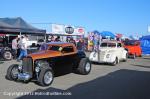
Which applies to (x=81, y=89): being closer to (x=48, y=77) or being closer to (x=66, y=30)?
(x=48, y=77)

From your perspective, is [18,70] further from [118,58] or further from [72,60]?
[118,58]

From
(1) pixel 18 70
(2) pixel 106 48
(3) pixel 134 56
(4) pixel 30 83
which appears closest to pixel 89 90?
(4) pixel 30 83

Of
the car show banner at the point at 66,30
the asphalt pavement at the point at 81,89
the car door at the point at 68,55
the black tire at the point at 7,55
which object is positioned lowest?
the asphalt pavement at the point at 81,89

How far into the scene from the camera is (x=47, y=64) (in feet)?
37.2

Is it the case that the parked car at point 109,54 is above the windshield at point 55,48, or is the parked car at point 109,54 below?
below

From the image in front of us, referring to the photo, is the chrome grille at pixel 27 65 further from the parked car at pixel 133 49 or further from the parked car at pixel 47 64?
the parked car at pixel 133 49

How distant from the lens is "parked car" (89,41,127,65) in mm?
18547

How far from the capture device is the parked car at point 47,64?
35.8 feet

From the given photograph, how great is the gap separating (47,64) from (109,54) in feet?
26.2

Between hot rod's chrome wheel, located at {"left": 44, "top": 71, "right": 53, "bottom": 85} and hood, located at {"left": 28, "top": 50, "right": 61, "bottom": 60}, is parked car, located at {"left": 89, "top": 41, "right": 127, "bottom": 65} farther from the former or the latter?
hot rod's chrome wheel, located at {"left": 44, "top": 71, "right": 53, "bottom": 85}

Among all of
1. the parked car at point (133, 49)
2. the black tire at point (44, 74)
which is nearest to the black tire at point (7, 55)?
the parked car at point (133, 49)

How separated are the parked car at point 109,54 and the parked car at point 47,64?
15.9 feet

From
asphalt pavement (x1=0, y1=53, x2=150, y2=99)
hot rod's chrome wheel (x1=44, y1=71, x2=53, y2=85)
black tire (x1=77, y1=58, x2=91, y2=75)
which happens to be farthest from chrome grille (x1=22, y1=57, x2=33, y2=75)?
black tire (x1=77, y1=58, x2=91, y2=75)

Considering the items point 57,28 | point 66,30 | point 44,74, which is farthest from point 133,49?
point 44,74
